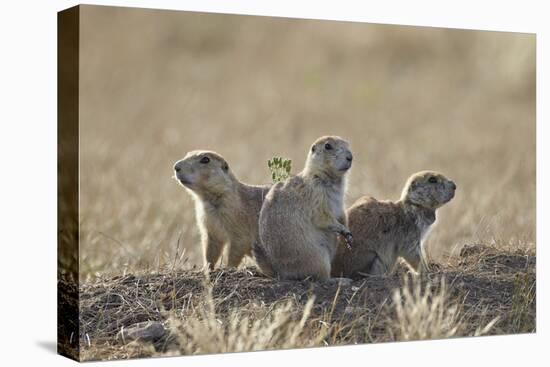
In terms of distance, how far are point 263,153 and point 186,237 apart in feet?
11.6

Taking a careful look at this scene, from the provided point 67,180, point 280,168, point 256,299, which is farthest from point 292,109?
point 67,180

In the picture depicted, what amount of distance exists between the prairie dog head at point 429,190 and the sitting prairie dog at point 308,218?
89 centimetres

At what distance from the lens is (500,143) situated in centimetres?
1917

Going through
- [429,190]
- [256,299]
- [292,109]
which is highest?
[292,109]

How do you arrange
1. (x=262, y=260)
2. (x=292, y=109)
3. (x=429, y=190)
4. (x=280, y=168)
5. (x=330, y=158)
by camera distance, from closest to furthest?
1. (x=330, y=158)
2. (x=262, y=260)
3. (x=280, y=168)
4. (x=429, y=190)
5. (x=292, y=109)

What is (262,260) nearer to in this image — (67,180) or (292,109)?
(67,180)

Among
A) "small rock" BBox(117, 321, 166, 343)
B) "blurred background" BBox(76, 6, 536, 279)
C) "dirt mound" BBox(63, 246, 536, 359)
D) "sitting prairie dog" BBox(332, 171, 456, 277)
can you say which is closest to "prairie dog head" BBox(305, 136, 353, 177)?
"sitting prairie dog" BBox(332, 171, 456, 277)

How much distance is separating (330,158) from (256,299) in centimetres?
161

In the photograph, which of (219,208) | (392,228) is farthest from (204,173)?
(392,228)

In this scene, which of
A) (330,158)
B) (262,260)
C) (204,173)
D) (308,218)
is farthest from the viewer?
(204,173)

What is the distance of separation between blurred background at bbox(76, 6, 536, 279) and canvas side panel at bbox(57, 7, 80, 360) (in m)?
4.29

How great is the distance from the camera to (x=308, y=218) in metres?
10.4

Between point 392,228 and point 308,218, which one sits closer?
point 308,218

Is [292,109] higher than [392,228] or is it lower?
higher
